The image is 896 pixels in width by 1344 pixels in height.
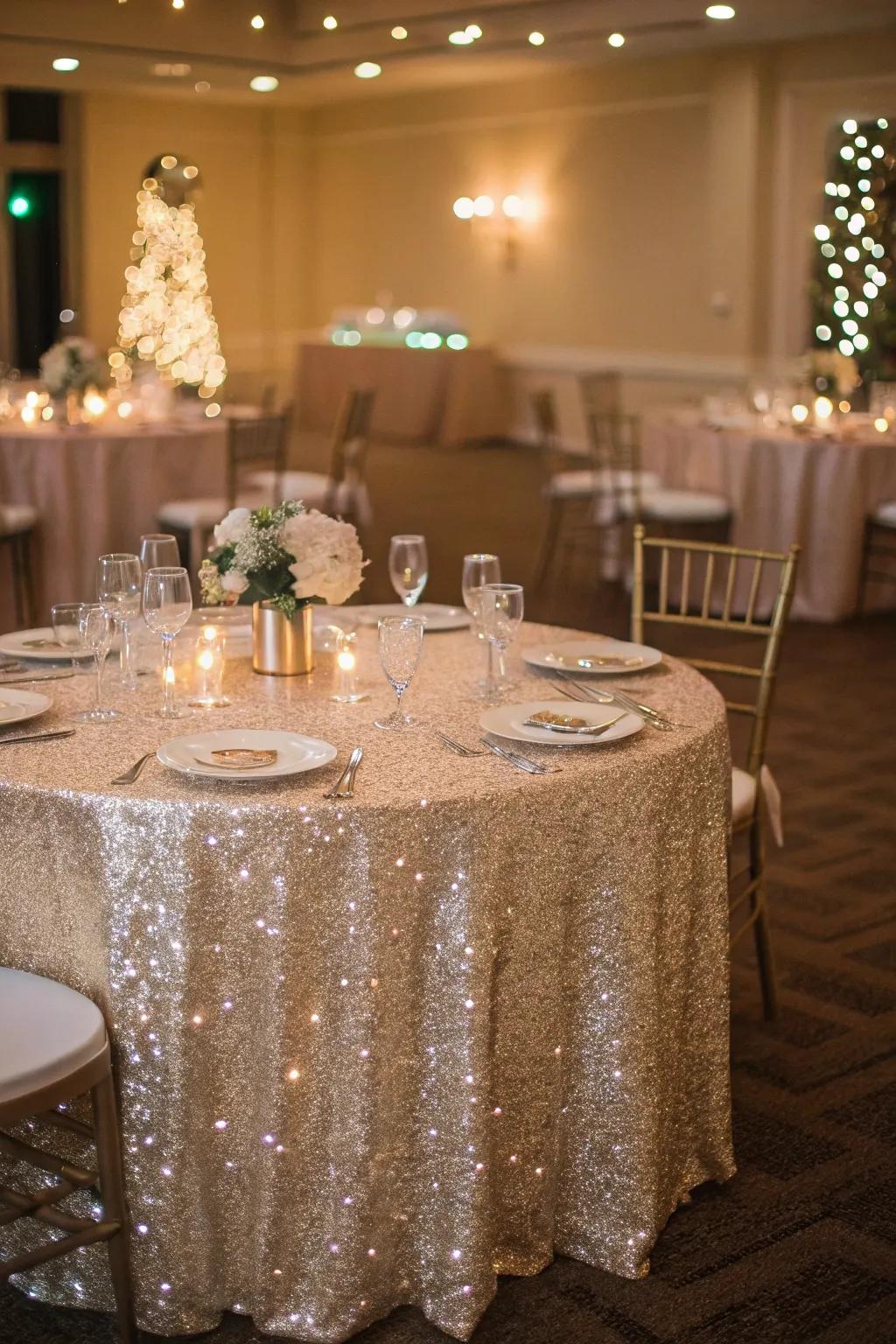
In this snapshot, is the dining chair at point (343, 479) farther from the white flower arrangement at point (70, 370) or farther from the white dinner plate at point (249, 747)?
the white dinner plate at point (249, 747)

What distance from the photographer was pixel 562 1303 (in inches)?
89.1

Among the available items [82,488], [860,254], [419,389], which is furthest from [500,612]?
[419,389]

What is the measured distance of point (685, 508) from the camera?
696 centimetres

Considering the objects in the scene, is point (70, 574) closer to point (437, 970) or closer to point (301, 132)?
point (437, 970)

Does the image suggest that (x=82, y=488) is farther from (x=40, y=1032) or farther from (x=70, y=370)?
(x=40, y=1032)

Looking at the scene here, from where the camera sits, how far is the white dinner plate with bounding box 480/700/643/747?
2299mm

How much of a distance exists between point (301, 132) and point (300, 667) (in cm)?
1410

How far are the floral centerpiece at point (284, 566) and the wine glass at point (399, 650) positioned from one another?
265 millimetres

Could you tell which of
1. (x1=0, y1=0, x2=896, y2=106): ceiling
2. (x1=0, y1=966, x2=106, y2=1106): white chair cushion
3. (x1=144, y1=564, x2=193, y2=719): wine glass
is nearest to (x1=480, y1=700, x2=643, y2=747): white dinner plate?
(x1=144, y1=564, x2=193, y2=719): wine glass

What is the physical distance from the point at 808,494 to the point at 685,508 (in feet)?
1.83

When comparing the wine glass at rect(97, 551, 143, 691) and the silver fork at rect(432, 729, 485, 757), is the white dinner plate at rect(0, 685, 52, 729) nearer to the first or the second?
the wine glass at rect(97, 551, 143, 691)

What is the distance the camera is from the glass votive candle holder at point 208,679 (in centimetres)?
254

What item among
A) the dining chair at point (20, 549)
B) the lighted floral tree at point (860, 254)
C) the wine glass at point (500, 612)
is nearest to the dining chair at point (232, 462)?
the dining chair at point (20, 549)

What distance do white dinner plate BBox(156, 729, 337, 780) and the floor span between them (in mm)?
812
